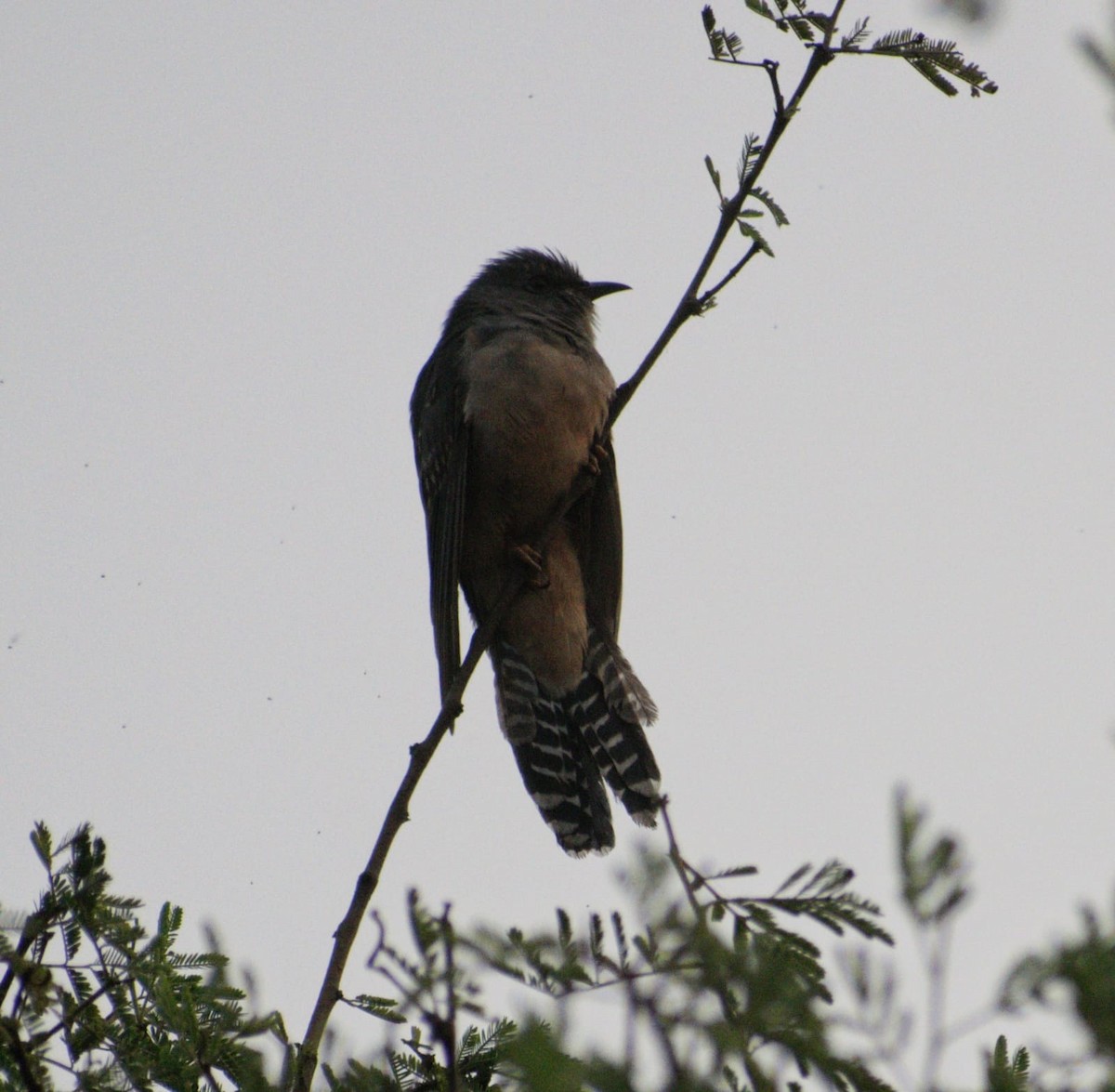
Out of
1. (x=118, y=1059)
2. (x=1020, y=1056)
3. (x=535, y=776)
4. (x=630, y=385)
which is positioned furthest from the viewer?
(x=535, y=776)

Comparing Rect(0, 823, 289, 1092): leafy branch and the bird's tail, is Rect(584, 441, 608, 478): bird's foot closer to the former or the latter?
the bird's tail

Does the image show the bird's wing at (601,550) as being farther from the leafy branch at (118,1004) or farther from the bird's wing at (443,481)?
the leafy branch at (118,1004)

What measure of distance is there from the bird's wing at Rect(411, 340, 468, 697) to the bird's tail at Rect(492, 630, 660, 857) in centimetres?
38

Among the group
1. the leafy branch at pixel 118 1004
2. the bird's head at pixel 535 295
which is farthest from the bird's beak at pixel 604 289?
the leafy branch at pixel 118 1004

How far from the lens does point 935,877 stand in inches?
63.9

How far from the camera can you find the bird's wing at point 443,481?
5844 mm

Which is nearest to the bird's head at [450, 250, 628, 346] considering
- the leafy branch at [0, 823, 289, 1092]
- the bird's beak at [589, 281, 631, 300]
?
the bird's beak at [589, 281, 631, 300]

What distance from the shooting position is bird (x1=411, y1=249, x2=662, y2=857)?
18.9ft

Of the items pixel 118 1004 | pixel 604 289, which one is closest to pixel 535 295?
pixel 604 289

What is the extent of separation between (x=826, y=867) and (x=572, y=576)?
4046 mm

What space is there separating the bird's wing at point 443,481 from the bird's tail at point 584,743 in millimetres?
381

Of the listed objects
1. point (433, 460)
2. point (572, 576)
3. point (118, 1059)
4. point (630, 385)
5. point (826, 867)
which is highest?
point (433, 460)


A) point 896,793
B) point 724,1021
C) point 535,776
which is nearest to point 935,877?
point 896,793

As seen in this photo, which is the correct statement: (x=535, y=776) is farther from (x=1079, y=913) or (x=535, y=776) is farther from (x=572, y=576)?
(x=1079, y=913)
